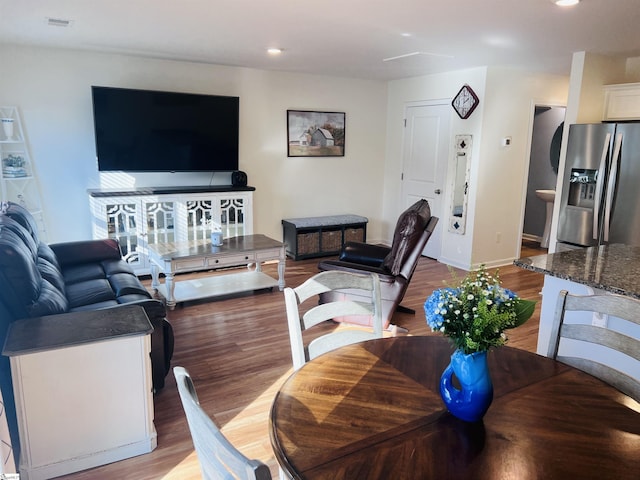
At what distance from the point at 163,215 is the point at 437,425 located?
14.4ft

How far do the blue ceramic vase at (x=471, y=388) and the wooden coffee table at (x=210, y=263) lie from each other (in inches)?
129

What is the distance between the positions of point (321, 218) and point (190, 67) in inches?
97.3

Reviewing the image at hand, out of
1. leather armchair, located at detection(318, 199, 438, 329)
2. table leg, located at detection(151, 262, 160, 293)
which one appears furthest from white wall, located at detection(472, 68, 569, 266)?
table leg, located at detection(151, 262, 160, 293)

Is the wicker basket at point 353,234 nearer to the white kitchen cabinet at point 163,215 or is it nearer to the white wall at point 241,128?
the white wall at point 241,128

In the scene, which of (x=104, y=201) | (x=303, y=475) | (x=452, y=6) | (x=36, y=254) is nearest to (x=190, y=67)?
(x=104, y=201)

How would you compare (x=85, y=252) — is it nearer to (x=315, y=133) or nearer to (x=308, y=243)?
(x=308, y=243)

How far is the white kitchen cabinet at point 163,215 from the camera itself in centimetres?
482

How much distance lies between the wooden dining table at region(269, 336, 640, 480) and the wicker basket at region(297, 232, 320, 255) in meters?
4.32

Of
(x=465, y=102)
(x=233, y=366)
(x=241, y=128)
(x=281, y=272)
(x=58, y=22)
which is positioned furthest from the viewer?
(x=241, y=128)

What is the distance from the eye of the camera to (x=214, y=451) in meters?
0.97

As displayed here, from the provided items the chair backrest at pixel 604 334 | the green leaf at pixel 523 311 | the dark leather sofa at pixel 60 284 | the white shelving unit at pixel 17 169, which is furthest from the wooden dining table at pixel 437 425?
the white shelving unit at pixel 17 169

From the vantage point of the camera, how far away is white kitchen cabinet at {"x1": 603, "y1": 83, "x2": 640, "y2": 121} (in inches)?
174

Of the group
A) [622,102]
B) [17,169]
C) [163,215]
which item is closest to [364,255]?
[163,215]

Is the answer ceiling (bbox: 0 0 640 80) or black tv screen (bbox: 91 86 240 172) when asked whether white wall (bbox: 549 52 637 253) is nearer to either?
ceiling (bbox: 0 0 640 80)
